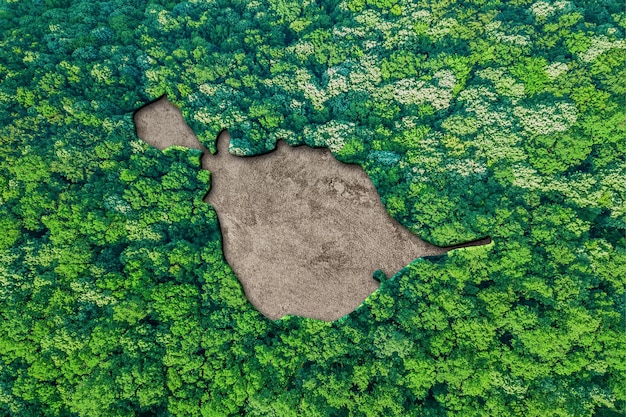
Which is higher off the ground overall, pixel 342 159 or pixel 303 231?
pixel 342 159

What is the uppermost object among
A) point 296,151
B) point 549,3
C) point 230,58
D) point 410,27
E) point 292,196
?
point 549,3

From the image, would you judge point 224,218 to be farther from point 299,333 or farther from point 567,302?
point 567,302

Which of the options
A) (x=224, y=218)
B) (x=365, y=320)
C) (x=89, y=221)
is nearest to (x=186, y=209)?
(x=224, y=218)

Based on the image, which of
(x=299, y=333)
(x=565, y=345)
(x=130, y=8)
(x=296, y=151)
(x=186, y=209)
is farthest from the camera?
(x=130, y=8)

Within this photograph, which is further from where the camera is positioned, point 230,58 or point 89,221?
point 230,58

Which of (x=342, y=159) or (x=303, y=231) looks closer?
(x=303, y=231)

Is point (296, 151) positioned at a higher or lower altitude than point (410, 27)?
lower
